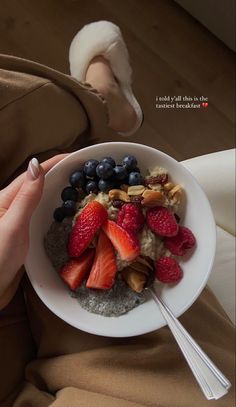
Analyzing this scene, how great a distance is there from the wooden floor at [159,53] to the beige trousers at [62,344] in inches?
18.5

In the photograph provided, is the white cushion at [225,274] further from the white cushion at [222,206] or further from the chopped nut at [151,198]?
the chopped nut at [151,198]

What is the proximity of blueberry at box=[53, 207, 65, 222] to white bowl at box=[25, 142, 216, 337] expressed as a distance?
0.09ft

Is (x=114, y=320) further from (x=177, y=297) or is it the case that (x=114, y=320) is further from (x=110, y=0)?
(x=110, y=0)

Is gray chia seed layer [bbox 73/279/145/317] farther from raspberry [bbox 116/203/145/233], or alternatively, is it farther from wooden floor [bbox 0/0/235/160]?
wooden floor [bbox 0/0/235/160]

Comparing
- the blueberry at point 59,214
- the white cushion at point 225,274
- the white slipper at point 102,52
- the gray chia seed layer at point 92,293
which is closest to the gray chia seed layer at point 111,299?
the gray chia seed layer at point 92,293

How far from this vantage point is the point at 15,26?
1.32 metres

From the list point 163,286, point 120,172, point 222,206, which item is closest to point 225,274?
point 222,206

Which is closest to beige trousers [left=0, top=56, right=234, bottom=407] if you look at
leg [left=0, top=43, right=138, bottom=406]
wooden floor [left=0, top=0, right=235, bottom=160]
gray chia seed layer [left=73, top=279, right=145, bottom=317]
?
leg [left=0, top=43, right=138, bottom=406]

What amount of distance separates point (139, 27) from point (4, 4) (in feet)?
1.20

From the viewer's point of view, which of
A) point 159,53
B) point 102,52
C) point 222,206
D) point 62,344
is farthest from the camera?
point 159,53

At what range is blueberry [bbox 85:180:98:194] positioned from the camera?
0.71 metres

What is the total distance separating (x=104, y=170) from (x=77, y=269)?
142 millimetres

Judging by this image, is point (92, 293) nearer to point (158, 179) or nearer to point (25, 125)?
point (158, 179)

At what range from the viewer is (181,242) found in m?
0.71
